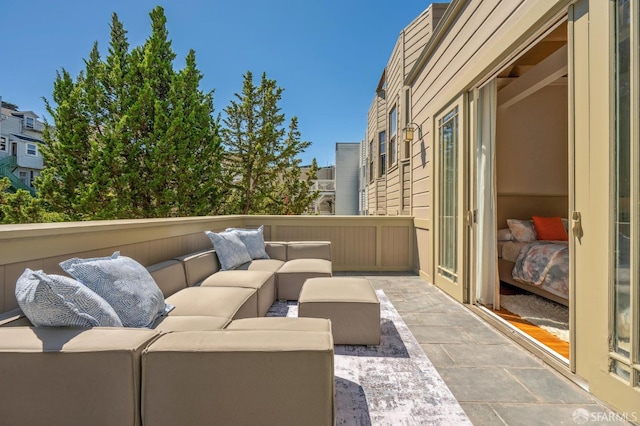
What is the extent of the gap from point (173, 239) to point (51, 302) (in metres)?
1.85

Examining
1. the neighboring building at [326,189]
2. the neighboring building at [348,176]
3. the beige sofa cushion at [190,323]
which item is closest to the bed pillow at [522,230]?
the beige sofa cushion at [190,323]

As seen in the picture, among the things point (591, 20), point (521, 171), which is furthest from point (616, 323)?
point (521, 171)

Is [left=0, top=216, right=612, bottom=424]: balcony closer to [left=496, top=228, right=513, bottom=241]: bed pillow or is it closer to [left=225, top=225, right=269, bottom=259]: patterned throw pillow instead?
[left=225, top=225, right=269, bottom=259]: patterned throw pillow

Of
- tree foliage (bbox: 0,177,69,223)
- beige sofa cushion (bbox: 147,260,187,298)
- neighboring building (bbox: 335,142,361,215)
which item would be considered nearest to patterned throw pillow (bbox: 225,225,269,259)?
beige sofa cushion (bbox: 147,260,187,298)

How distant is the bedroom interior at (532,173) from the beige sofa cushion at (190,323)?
10.3ft

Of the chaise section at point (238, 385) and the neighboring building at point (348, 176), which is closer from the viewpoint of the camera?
the chaise section at point (238, 385)

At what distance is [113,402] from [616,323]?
8.04ft

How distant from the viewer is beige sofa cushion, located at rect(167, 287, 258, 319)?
2.06m

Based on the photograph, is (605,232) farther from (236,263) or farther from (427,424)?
(236,263)

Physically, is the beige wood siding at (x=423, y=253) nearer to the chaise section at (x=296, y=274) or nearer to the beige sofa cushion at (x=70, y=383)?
the chaise section at (x=296, y=274)

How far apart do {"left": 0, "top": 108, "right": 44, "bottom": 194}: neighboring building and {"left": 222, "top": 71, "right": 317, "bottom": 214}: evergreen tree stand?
1144 cm

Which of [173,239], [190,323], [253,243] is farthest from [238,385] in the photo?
[253,243]

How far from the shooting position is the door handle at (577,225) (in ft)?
6.34

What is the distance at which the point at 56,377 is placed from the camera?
1131 mm
